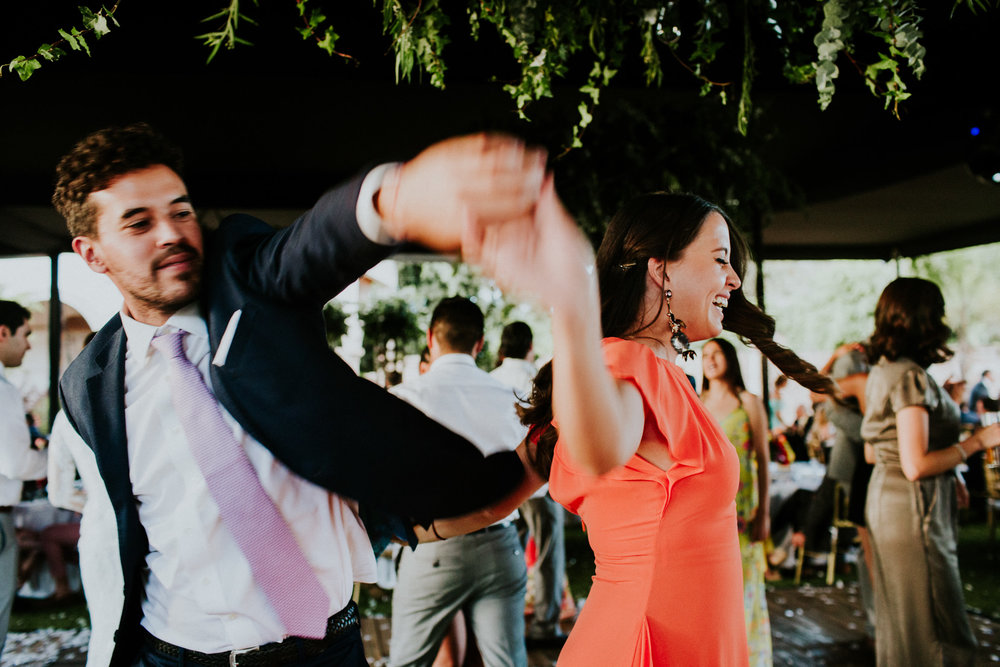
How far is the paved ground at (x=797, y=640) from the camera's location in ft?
14.4

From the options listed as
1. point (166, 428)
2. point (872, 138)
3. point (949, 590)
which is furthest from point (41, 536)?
point (872, 138)

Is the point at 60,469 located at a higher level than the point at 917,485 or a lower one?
higher

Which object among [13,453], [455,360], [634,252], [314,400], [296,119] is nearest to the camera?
[314,400]

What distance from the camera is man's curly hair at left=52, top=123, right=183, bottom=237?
1205mm

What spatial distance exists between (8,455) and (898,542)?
13.0ft

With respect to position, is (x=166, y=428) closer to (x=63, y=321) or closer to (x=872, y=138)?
(x=872, y=138)

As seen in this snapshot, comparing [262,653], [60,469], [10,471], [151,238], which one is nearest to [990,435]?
[262,653]

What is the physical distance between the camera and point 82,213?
1236 millimetres

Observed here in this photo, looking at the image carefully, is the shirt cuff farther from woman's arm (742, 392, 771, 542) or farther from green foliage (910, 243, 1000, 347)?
green foliage (910, 243, 1000, 347)

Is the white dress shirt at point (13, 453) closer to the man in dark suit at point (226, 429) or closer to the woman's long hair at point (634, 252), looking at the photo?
the man in dark suit at point (226, 429)

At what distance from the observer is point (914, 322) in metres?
3.08

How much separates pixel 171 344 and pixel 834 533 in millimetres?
5939

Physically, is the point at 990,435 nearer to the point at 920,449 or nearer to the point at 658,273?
the point at 920,449

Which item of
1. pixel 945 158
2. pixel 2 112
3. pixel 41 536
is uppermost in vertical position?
pixel 2 112
